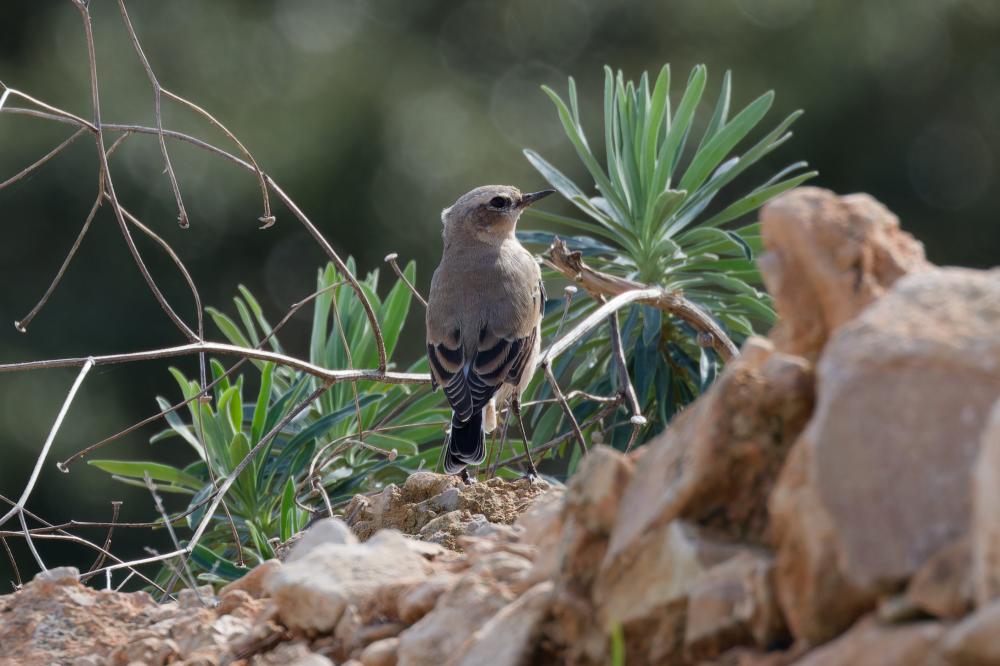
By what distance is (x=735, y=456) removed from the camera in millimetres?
1643

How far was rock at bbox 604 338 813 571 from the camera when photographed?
1634mm

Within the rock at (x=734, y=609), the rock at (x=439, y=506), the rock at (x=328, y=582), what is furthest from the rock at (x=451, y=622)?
the rock at (x=439, y=506)

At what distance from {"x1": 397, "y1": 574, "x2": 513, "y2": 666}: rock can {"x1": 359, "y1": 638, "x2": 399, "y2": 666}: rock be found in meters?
0.01

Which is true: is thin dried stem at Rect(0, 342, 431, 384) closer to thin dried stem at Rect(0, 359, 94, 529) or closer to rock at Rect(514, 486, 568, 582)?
thin dried stem at Rect(0, 359, 94, 529)

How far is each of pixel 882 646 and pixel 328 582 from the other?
3.10 feet

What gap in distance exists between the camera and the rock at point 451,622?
1.87m

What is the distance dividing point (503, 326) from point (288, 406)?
111 centimetres

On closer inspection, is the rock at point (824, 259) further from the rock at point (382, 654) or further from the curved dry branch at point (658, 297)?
the curved dry branch at point (658, 297)

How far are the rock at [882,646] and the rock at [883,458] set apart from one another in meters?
0.04

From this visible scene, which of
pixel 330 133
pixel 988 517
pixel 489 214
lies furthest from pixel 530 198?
pixel 330 133

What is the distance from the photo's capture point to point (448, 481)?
3.11 meters

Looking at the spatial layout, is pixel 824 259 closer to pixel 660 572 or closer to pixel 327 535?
pixel 660 572

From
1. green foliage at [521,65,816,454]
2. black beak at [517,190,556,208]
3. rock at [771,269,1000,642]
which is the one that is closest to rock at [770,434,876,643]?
rock at [771,269,1000,642]

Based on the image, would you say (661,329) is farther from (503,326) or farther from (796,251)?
(796,251)
